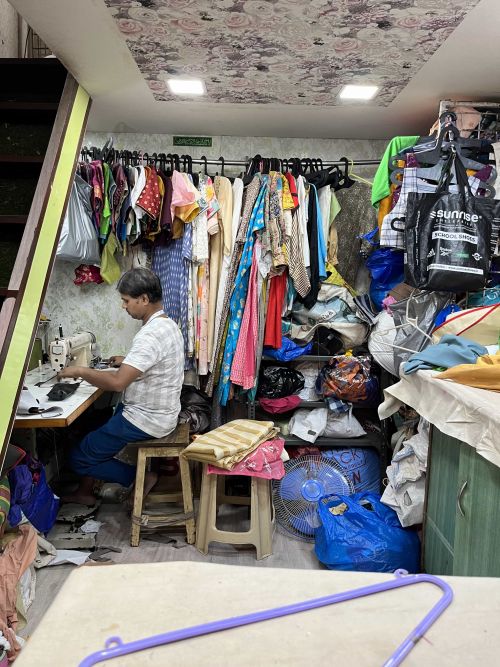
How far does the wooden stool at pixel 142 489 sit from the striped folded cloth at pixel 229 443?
0.17 meters

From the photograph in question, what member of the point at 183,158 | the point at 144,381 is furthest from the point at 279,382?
the point at 183,158

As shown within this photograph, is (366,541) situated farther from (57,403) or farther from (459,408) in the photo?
(57,403)

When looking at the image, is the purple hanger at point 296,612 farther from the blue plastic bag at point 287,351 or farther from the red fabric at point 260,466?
the blue plastic bag at point 287,351

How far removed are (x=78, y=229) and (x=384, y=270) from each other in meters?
1.98

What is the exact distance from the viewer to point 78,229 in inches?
122

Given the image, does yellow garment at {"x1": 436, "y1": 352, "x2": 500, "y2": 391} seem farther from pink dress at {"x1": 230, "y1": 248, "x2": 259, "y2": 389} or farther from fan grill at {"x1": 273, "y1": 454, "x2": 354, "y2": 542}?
pink dress at {"x1": 230, "y1": 248, "x2": 259, "y2": 389}

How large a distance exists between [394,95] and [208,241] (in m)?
1.43

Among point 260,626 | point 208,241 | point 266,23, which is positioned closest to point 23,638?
point 260,626

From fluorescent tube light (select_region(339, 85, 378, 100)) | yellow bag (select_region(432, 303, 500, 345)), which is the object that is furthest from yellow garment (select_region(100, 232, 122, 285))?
yellow bag (select_region(432, 303, 500, 345))

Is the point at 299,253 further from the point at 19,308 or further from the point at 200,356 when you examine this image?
the point at 19,308

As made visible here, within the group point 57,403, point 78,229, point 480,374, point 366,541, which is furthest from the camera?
point 78,229

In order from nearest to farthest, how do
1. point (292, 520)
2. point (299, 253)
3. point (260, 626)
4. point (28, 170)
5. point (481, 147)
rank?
point (260, 626), point (28, 170), point (481, 147), point (292, 520), point (299, 253)

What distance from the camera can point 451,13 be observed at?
1.94m

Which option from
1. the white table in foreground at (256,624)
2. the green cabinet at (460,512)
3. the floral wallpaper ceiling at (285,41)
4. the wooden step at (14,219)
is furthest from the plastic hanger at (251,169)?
the white table in foreground at (256,624)
